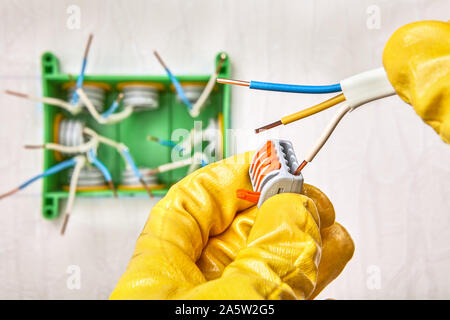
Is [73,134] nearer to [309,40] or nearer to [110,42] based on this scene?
[110,42]

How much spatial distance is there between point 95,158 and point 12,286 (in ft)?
1.71

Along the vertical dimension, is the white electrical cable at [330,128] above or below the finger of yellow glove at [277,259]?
above

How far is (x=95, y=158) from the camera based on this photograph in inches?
34.9

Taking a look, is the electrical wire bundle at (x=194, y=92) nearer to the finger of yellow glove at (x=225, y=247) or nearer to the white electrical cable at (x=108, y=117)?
the white electrical cable at (x=108, y=117)

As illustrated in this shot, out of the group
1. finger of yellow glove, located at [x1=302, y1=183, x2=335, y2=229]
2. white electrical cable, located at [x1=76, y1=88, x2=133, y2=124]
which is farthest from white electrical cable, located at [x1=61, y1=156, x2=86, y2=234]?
finger of yellow glove, located at [x1=302, y1=183, x2=335, y2=229]

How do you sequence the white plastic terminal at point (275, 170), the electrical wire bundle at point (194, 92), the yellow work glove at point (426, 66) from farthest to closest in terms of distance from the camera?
the electrical wire bundle at point (194, 92) < the white plastic terminal at point (275, 170) < the yellow work glove at point (426, 66)

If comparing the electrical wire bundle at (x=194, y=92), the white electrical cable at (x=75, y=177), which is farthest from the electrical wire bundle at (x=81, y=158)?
the electrical wire bundle at (x=194, y=92)

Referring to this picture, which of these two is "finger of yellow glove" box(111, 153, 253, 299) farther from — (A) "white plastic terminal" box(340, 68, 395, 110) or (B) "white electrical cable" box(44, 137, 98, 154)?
(B) "white electrical cable" box(44, 137, 98, 154)

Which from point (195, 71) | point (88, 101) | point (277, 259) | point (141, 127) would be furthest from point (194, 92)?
point (277, 259)

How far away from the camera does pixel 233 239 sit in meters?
0.37

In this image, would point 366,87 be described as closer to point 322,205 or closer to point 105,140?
point 322,205

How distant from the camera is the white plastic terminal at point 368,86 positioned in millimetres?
221

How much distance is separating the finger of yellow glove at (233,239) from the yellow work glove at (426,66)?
17 cm

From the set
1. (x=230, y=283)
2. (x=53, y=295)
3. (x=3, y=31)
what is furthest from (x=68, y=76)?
(x=230, y=283)
